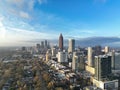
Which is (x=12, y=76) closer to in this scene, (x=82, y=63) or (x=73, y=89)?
(x=73, y=89)

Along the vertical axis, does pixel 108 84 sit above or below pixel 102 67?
below

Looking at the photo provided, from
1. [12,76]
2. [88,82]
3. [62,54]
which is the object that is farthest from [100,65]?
[62,54]

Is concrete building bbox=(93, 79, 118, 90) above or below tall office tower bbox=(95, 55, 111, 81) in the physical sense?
below

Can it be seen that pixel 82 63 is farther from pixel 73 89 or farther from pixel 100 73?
pixel 73 89

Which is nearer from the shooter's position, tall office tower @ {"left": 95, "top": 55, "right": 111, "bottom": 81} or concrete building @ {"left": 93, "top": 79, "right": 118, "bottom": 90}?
concrete building @ {"left": 93, "top": 79, "right": 118, "bottom": 90}

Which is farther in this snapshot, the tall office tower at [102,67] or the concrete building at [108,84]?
the tall office tower at [102,67]

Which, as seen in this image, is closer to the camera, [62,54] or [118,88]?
[118,88]

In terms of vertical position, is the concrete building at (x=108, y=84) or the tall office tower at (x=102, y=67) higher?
the tall office tower at (x=102, y=67)

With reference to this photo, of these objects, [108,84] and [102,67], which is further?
[102,67]

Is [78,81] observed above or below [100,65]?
below

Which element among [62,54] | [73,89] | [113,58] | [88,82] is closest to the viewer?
[73,89]

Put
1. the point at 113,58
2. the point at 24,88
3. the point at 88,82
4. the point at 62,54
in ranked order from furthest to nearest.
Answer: the point at 62,54, the point at 113,58, the point at 88,82, the point at 24,88
